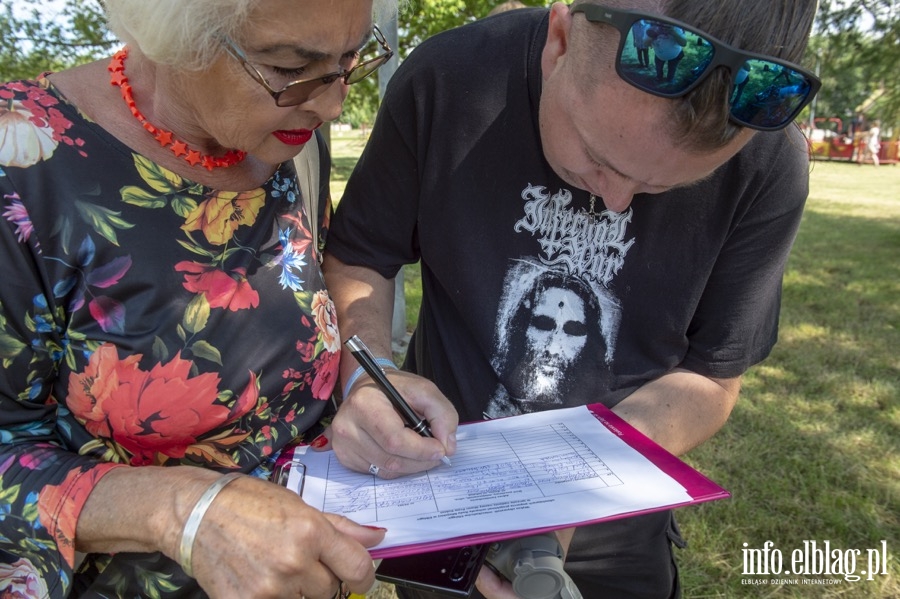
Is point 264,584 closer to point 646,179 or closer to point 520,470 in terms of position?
point 520,470

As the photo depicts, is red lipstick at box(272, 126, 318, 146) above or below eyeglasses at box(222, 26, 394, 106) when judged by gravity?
below

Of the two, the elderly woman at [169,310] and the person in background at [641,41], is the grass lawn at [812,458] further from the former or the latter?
the elderly woman at [169,310]

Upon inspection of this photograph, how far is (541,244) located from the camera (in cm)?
158

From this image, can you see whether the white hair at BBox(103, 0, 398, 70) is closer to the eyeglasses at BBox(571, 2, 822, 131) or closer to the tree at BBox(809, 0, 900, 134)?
the eyeglasses at BBox(571, 2, 822, 131)

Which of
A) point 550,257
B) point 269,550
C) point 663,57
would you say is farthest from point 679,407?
point 269,550

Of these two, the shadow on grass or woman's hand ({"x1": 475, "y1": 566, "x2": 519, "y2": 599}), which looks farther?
the shadow on grass

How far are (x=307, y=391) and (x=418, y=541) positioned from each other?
21.5 inches

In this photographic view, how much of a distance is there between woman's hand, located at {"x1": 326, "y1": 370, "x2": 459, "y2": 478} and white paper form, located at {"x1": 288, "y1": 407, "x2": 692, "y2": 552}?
0.11ft

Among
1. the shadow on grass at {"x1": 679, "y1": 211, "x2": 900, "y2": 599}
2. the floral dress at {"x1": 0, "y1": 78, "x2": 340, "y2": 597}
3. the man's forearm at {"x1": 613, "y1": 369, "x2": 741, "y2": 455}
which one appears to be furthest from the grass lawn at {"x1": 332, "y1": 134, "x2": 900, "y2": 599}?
the floral dress at {"x1": 0, "y1": 78, "x2": 340, "y2": 597}

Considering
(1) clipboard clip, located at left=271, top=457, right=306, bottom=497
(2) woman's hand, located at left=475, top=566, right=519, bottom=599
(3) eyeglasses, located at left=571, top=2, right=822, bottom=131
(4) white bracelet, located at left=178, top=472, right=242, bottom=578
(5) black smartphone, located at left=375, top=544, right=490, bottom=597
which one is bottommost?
(2) woman's hand, located at left=475, top=566, right=519, bottom=599

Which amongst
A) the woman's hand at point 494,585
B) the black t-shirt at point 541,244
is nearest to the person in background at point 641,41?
the black t-shirt at point 541,244

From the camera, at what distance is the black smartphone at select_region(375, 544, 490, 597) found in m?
1.10

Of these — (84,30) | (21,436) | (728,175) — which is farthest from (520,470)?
(84,30)

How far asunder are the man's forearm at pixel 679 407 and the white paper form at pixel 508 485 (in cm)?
15
